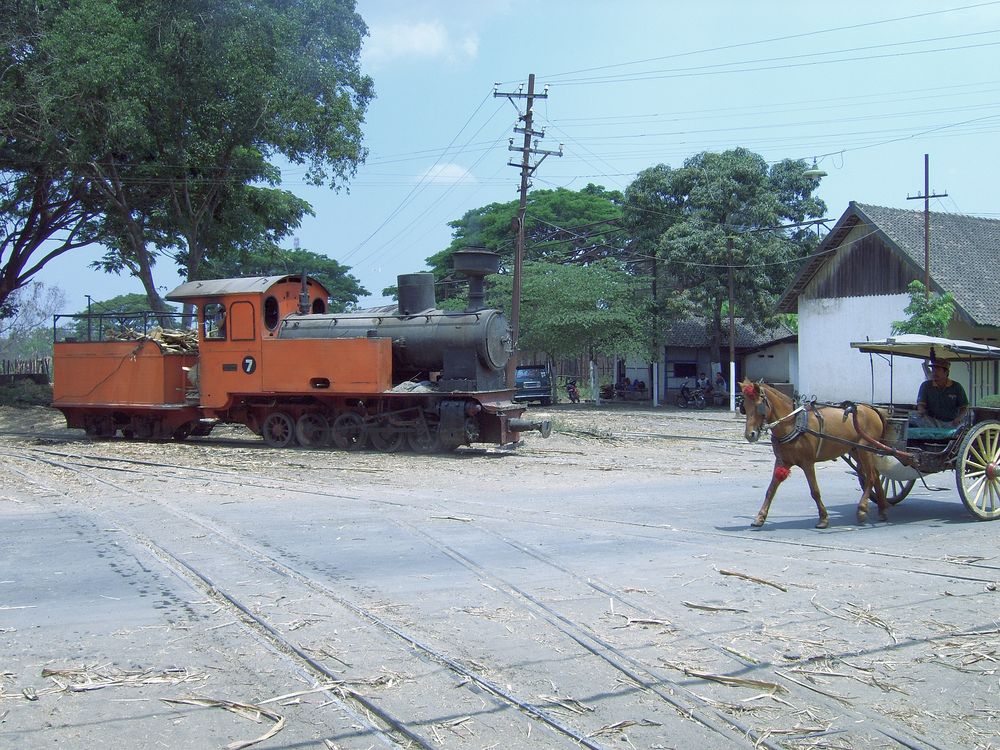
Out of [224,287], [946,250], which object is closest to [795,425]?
[224,287]

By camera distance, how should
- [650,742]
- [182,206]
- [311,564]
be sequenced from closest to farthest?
[650,742] < [311,564] < [182,206]

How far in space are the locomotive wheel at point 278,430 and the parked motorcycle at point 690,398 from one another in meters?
22.1

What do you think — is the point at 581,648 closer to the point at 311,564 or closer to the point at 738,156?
the point at 311,564

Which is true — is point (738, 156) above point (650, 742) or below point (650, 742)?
above

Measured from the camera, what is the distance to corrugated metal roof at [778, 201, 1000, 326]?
26953 mm

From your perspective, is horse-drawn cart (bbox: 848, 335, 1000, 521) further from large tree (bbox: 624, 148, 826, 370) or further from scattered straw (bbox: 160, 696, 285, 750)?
large tree (bbox: 624, 148, 826, 370)

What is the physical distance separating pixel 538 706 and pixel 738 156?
122 ft

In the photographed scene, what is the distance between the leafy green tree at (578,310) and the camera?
3625cm

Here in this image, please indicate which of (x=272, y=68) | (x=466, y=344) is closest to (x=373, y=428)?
(x=466, y=344)

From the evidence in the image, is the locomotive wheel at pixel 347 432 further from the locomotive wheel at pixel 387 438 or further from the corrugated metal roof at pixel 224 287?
the corrugated metal roof at pixel 224 287

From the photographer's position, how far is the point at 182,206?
88.8 ft

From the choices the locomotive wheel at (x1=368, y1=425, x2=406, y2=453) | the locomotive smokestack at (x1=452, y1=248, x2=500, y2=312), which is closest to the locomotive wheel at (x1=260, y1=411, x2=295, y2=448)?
the locomotive wheel at (x1=368, y1=425, x2=406, y2=453)

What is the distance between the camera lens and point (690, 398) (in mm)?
39688

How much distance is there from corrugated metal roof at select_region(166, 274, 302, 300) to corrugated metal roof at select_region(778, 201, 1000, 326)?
63.4 ft
